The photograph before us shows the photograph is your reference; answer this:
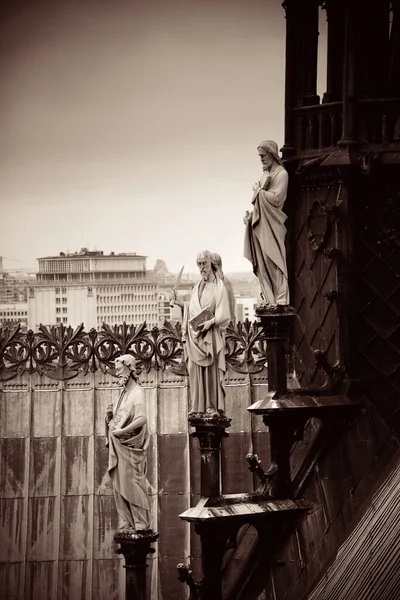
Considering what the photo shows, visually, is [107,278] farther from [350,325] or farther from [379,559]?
[379,559]

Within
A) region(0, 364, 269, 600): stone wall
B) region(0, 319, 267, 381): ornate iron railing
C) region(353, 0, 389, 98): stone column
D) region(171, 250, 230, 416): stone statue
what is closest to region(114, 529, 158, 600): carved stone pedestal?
region(171, 250, 230, 416): stone statue

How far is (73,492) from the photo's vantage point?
46156mm

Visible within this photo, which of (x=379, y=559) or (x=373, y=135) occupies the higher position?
(x=373, y=135)

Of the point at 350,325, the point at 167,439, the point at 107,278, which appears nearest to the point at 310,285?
the point at 350,325

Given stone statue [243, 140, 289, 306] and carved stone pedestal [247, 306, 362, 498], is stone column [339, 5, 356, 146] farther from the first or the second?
carved stone pedestal [247, 306, 362, 498]

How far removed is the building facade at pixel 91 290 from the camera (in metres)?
51.2

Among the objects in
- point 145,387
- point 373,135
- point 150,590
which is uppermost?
point 373,135

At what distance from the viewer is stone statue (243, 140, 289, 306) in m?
38.7

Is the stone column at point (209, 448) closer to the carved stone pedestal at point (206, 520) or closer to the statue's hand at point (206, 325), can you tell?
the carved stone pedestal at point (206, 520)

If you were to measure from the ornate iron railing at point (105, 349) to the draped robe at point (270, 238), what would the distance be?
698 cm

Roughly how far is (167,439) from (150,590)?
103 inches

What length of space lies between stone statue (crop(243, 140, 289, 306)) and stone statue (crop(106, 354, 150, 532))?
222 centimetres

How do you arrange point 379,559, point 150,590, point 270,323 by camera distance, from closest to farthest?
1. point 379,559
2. point 270,323
3. point 150,590

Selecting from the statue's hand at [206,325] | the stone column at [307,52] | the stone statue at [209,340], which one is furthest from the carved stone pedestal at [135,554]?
the stone column at [307,52]
